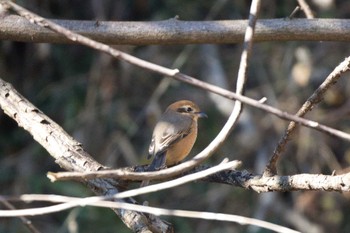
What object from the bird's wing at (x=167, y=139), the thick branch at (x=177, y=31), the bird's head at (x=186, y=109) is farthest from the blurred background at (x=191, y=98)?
the thick branch at (x=177, y=31)

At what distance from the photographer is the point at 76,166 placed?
268 cm

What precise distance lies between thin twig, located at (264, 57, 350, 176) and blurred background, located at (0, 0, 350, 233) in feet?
13.3

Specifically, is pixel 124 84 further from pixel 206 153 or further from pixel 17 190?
pixel 206 153

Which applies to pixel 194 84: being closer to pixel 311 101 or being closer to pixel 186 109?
pixel 311 101

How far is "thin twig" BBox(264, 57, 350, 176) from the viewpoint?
2.47m

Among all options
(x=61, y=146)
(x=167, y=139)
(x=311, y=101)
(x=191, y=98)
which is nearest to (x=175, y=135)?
(x=167, y=139)

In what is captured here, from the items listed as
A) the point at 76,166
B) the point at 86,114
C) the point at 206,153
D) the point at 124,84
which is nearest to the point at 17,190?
the point at 86,114

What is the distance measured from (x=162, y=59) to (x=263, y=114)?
99 cm

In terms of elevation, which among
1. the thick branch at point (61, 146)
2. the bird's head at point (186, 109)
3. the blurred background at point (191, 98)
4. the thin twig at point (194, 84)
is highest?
the blurred background at point (191, 98)

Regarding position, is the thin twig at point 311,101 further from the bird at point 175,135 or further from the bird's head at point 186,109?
the bird's head at point 186,109

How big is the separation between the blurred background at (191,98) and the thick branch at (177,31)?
3349 mm

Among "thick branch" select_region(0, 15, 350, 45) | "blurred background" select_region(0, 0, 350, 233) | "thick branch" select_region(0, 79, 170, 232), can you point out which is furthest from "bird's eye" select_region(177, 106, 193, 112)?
"thick branch" select_region(0, 79, 170, 232)

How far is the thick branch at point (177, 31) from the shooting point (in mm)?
3227

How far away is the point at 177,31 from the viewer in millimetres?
3234
